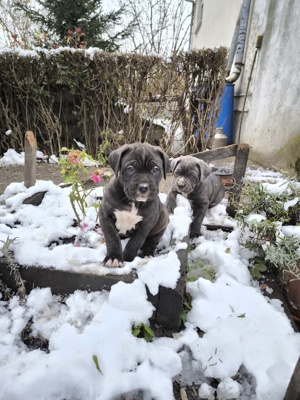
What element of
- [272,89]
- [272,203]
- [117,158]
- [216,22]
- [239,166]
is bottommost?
[272,203]

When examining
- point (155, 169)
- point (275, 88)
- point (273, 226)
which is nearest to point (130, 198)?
point (155, 169)

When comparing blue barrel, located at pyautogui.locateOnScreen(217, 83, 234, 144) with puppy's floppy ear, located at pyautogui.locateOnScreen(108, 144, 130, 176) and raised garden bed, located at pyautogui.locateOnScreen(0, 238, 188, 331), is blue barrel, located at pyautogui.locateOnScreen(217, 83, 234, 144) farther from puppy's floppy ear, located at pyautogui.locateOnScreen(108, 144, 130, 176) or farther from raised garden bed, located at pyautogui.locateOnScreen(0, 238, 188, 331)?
raised garden bed, located at pyautogui.locateOnScreen(0, 238, 188, 331)

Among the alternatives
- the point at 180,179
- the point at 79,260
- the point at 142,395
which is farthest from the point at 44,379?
the point at 180,179

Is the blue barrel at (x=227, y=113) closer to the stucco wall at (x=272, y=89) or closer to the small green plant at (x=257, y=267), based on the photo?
the stucco wall at (x=272, y=89)

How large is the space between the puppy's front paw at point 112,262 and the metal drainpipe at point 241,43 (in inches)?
310

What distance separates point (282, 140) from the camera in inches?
225

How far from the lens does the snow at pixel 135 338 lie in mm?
1425

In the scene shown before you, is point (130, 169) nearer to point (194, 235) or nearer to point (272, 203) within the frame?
point (272, 203)

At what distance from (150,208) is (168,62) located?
479 centimetres

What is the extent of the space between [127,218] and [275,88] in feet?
18.7

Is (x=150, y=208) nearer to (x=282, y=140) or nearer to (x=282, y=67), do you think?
(x=282, y=140)

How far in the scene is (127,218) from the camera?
207cm

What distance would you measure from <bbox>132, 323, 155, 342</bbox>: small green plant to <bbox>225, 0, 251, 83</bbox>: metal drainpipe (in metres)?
8.20

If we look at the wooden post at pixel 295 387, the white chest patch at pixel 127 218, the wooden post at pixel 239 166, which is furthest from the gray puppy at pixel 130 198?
the wooden post at pixel 239 166
